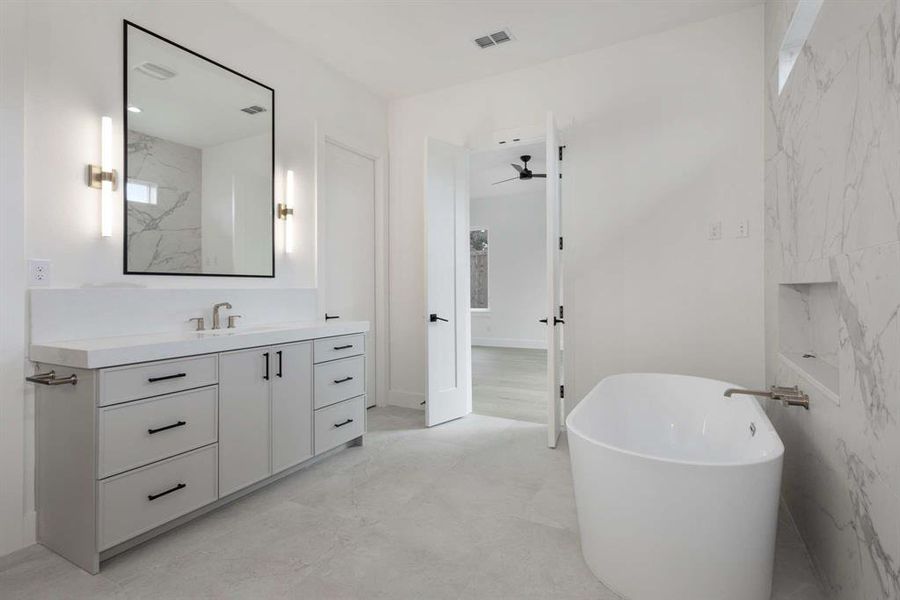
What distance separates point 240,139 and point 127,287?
117cm

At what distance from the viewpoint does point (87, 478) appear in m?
1.68

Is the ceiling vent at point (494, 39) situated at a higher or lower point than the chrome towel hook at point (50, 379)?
higher

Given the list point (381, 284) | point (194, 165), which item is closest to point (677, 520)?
point (194, 165)

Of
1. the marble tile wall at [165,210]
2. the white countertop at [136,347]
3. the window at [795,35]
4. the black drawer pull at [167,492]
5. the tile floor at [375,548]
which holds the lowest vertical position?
the tile floor at [375,548]

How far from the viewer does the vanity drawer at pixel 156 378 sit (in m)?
1.72

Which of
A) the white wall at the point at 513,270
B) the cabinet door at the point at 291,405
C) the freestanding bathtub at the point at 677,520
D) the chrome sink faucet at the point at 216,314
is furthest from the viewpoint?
the white wall at the point at 513,270

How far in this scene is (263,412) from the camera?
2.32 metres

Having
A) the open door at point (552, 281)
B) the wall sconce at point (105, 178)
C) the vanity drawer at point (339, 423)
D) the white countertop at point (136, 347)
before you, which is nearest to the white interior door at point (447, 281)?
the vanity drawer at point (339, 423)

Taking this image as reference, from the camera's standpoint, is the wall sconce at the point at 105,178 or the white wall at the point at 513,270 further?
the white wall at the point at 513,270

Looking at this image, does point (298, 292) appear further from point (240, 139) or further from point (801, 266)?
point (801, 266)

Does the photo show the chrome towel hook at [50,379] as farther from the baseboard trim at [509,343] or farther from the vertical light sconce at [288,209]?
the baseboard trim at [509,343]

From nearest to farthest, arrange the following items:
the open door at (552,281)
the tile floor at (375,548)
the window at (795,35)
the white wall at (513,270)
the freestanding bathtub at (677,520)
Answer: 1. the freestanding bathtub at (677,520)
2. the tile floor at (375,548)
3. the window at (795,35)
4. the open door at (552,281)
5. the white wall at (513,270)

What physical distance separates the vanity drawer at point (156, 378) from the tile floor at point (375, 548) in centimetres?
65

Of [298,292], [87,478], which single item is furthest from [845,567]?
[298,292]
